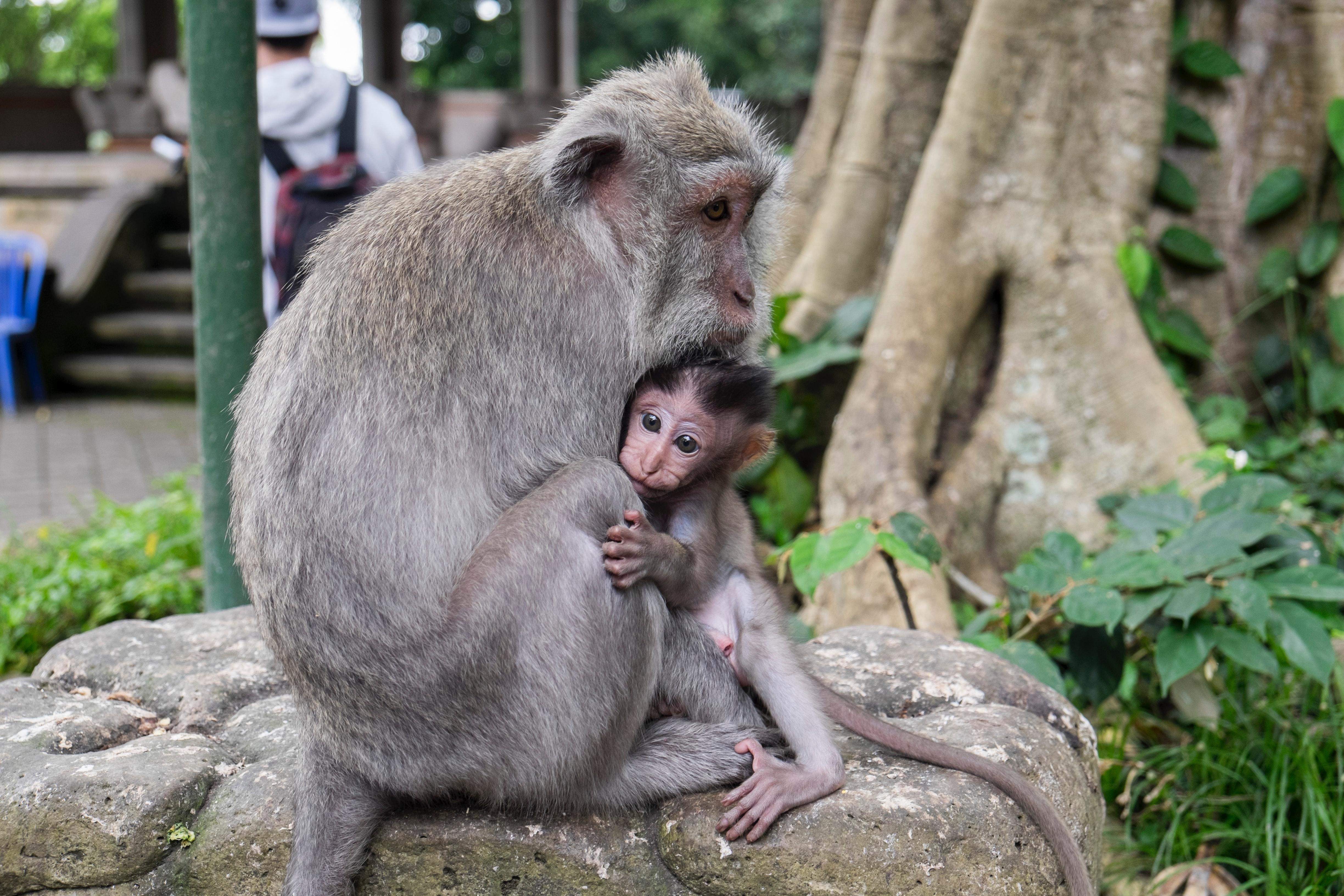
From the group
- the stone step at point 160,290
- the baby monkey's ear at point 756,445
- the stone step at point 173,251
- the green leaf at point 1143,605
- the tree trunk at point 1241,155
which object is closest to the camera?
the baby monkey's ear at point 756,445

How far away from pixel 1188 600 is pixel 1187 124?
2886 millimetres

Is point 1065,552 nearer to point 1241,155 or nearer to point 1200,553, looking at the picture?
point 1200,553

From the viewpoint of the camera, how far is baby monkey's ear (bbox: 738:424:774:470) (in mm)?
2550

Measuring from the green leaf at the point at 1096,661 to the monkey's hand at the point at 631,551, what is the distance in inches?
65.7

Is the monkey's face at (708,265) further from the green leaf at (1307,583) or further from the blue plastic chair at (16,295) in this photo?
the blue plastic chair at (16,295)

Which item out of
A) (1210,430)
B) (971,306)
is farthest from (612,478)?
(1210,430)

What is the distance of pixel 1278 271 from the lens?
507 centimetres

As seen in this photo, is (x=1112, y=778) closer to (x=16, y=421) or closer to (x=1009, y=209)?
(x=1009, y=209)

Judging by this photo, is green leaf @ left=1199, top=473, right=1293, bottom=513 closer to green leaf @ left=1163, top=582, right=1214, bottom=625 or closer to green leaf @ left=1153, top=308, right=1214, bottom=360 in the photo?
green leaf @ left=1163, top=582, right=1214, bottom=625

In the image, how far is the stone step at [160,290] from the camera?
10930 millimetres

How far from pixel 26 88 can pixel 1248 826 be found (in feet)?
54.2

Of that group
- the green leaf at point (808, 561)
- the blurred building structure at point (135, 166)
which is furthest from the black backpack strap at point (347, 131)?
the blurred building structure at point (135, 166)

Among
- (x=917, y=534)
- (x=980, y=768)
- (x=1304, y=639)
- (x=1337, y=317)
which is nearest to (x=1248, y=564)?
(x=1304, y=639)

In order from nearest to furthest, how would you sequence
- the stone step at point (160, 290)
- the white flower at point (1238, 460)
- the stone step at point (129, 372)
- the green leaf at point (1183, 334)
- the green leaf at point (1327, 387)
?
the white flower at point (1238, 460) < the green leaf at point (1327, 387) < the green leaf at point (1183, 334) < the stone step at point (129, 372) < the stone step at point (160, 290)
